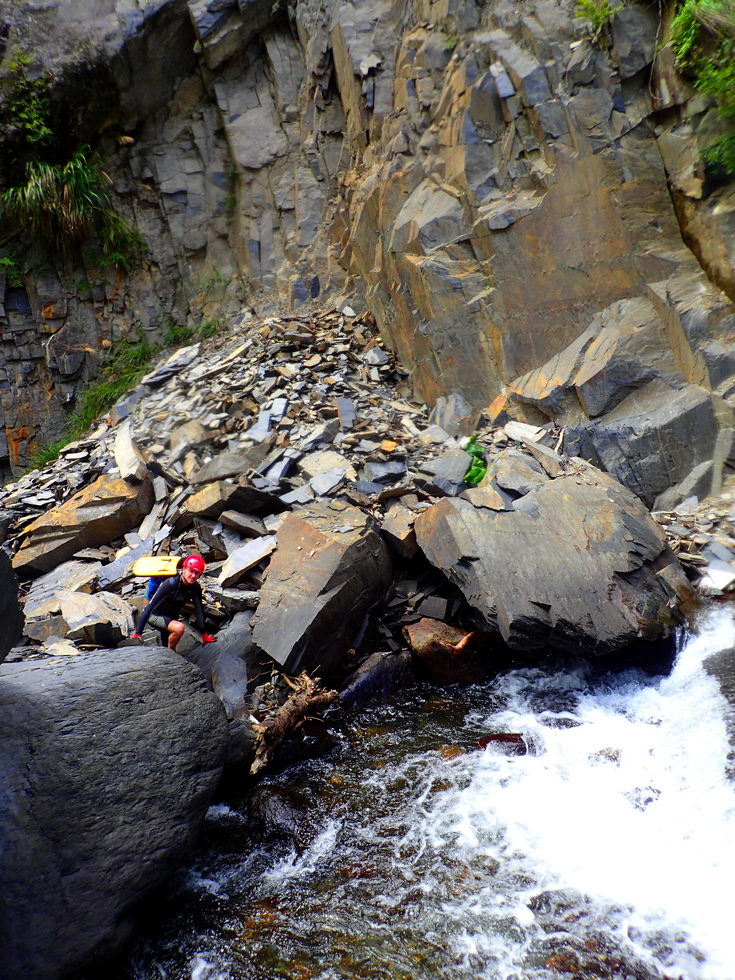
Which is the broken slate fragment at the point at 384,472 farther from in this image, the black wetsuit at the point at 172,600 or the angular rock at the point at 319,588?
the black wetsuit at the point at 172,600

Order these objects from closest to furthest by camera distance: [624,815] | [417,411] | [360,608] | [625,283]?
1. [624,815]
2. [360,608]
3. [625,283]
4. [417,411]

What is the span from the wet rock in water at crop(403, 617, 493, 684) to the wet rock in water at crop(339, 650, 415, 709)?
17 centimetres

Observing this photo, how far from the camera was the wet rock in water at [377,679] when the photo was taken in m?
5.85

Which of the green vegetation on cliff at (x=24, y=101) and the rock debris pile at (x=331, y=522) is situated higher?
the green vegetation on cliff at (x=24, y=101)

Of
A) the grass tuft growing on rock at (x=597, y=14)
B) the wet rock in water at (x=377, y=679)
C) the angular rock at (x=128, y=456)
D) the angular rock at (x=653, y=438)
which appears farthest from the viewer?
the angular rock at (x=128, y=456)

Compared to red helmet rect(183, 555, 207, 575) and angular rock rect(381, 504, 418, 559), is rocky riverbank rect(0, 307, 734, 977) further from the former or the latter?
red helmet rect(183, 555, 207, 575)

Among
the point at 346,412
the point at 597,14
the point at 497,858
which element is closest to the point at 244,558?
the point at 346,412

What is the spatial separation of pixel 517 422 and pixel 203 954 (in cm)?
645

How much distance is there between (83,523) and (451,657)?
4876 mm

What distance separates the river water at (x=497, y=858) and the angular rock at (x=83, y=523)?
14.2 ft

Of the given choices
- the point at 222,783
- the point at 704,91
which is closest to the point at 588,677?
the point at 222,783

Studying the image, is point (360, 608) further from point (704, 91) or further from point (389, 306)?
point (704, 91)

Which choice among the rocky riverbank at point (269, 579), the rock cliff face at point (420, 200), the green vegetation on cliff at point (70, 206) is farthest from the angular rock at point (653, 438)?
the green vegetation on cliff at point (70, 206)

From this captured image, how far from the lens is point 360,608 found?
20.4 ft
